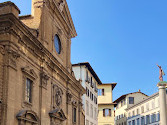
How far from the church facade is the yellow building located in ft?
103

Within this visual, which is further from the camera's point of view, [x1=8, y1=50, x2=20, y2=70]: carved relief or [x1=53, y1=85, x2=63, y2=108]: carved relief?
[x1=53, y1=85, x2=63, y2=108]: carved relief

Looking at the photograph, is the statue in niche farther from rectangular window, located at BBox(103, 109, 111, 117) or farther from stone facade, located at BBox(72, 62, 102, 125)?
rectangular window, located at BBox(103, 109, 111, 117)

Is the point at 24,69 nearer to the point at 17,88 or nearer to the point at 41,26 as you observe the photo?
the point at 17,88

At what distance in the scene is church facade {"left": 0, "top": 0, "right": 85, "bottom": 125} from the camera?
1752 centimetres

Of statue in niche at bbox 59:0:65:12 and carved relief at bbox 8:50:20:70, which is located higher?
statue in niche at bbox 59:0:65:12

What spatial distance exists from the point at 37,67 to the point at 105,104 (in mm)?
45492

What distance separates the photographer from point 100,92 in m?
68.1

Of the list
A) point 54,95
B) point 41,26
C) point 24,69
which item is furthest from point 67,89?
point 24,69

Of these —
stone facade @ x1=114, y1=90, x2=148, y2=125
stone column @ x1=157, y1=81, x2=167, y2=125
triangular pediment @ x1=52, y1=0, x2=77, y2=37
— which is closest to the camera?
stone column @ x1=157, y1=81, x2=167, y2=125

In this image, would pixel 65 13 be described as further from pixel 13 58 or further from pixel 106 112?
pixel 106 112

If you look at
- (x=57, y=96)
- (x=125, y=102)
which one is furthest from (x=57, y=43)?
(x=125, y=102)

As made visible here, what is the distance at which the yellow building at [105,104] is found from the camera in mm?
65275

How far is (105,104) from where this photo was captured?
65.8 meters

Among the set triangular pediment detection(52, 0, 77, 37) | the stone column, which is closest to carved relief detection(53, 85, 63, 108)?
triangular pediment detection(52, 0, 77, 37)
